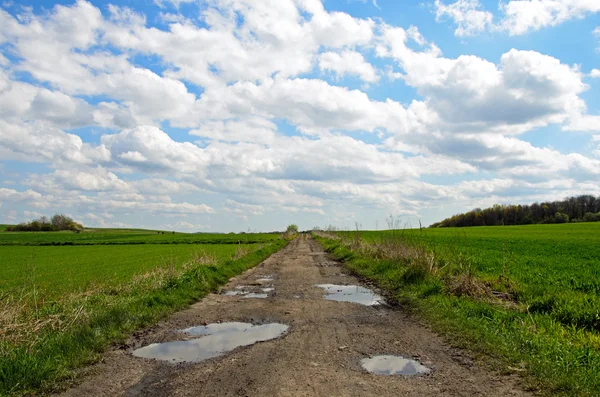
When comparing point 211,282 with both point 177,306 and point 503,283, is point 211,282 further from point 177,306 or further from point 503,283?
point 503,283

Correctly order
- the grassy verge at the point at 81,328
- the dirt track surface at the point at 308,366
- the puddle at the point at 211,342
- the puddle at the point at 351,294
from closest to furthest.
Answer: the dirt track surface at the point at 308,366, the grassy verge at the point at 81,328, the puddle at the point at 211,342, the puddle at the point at 351,294

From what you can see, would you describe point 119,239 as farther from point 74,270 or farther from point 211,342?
point 211,342

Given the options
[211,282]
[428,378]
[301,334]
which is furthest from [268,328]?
[211,282]

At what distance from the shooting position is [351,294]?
40.3 ft

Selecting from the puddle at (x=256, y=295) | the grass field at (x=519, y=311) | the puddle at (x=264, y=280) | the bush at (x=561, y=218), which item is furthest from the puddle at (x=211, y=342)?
the bush at (x=561, y=218)

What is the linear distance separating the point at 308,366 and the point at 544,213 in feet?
376

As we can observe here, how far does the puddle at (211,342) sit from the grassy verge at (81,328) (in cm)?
94

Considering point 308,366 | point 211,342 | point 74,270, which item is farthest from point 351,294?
point 74,270

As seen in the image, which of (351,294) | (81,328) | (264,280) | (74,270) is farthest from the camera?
(74,270)

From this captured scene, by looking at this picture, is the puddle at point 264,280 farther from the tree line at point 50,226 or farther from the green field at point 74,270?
the tree line at point 50,226

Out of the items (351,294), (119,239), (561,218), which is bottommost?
(351,294)

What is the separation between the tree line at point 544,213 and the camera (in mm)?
96094

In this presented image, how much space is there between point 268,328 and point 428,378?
3735 mm

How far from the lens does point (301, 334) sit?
25.0 ft
